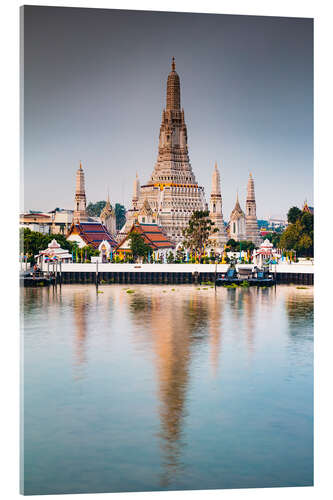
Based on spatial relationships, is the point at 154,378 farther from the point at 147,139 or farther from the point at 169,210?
the point at 169,210

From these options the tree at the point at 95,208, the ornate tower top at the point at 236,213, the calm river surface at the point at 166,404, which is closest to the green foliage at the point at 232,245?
the ornate tower top at the point at 236,213

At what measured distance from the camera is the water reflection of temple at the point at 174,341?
431 inches

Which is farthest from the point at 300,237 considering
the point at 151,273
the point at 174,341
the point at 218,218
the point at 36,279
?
the point at 218,218

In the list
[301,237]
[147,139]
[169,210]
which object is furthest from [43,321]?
[169,210]

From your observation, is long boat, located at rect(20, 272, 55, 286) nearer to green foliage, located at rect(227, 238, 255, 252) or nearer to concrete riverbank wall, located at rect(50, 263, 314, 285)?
concrete riverbank wall, located at rect(50, 263, 314, 285)

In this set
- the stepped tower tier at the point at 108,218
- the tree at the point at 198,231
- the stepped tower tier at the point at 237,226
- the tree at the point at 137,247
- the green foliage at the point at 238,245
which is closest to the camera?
the tree at the point at 198,231

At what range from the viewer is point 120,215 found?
295 ft

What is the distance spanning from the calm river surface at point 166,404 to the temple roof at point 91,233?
34950 millimetres

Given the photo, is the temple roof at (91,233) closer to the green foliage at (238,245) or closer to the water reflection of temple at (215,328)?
the green foliage at (238,245)

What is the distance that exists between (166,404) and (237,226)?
63069mm

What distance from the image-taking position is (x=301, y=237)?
149 ft

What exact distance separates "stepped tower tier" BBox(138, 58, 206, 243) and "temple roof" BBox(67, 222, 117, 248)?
1018cm

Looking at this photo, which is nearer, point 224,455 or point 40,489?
point 40,489
